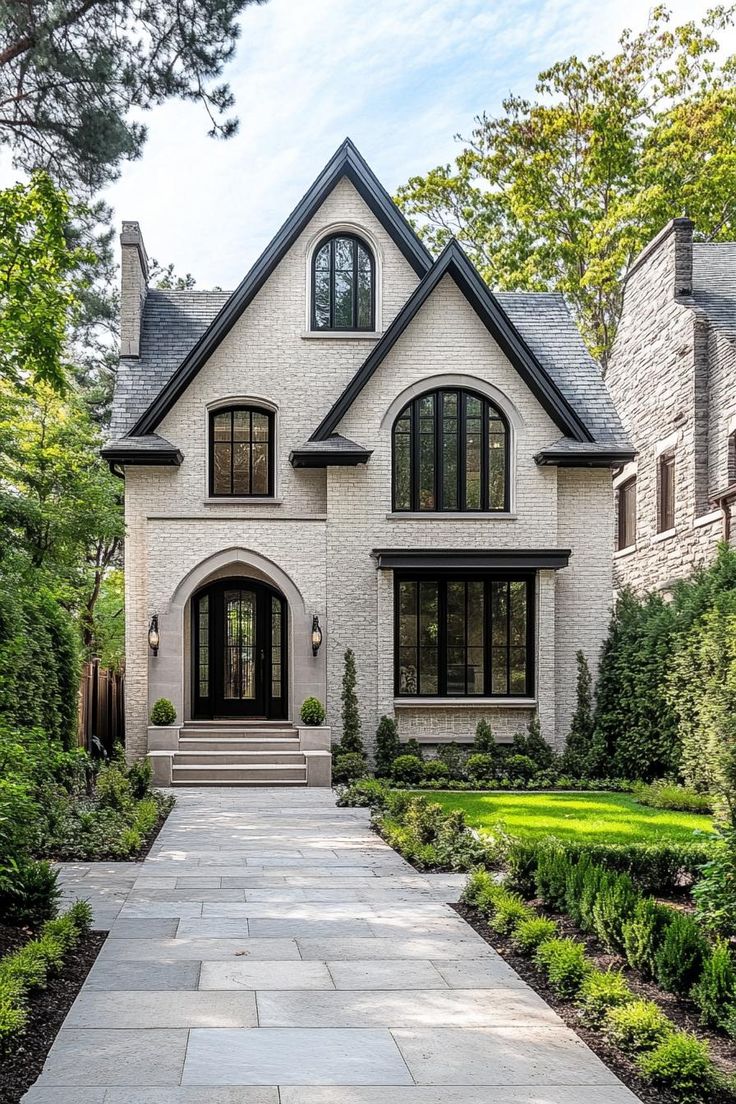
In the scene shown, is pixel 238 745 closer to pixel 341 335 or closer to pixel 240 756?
pixel 240 756

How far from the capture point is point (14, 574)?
1044cm

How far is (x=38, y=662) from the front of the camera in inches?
517

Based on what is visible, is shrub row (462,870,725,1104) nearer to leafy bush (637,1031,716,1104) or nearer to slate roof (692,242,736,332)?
leafy bush (637,1031,716,1104)

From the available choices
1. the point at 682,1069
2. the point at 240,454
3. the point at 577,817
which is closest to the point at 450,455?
the point at 240,454

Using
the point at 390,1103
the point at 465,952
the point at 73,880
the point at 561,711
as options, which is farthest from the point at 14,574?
the point at 561,711

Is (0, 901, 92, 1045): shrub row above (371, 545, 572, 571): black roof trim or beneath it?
beneath

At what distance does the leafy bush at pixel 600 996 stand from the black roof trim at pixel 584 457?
13252mm

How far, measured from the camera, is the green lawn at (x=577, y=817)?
1150 cm

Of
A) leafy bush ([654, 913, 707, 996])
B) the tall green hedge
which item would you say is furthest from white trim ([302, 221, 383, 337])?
leafy bush ([654, 913, 707, 996])

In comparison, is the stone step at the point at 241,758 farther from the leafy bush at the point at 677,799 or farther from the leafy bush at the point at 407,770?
the leafy bush at the point at 677,799

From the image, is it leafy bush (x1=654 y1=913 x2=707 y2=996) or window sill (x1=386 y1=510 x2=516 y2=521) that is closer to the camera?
leafy bush (x1=654 y1=913 x2=707 y2=996)

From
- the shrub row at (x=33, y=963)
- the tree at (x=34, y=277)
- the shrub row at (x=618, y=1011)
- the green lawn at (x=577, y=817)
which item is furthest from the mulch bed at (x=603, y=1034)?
the tree at (x=34, y=277)

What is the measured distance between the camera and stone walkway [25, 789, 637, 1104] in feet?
15.3

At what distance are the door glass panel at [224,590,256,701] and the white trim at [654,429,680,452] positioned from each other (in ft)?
29.2
